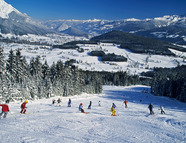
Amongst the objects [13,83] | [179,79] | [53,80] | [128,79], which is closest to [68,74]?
[53,80]

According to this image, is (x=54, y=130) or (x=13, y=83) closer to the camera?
(x=54, y=130)

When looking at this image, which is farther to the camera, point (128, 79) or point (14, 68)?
point (128, 79)

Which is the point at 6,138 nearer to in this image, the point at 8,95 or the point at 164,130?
the point at 164,130

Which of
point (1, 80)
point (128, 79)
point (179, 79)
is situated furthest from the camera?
point (128, 79)

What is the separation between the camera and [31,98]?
126ft

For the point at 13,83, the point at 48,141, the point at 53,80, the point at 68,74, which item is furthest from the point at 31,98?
the point at 48,141

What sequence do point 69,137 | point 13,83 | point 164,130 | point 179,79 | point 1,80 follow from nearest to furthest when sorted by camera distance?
point 69,137 < point 164,130 < point 1,80 < point 13,83 < point 179,79

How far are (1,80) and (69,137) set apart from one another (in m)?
26.0

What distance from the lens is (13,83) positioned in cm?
3494

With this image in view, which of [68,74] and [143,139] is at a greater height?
[68,74]

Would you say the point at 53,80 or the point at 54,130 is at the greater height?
the point at 53,80

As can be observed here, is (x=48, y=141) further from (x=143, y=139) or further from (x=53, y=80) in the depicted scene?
(x=53, y=80)

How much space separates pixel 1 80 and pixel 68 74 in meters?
26.6

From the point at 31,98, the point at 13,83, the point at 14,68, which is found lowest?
the point at 31,98
